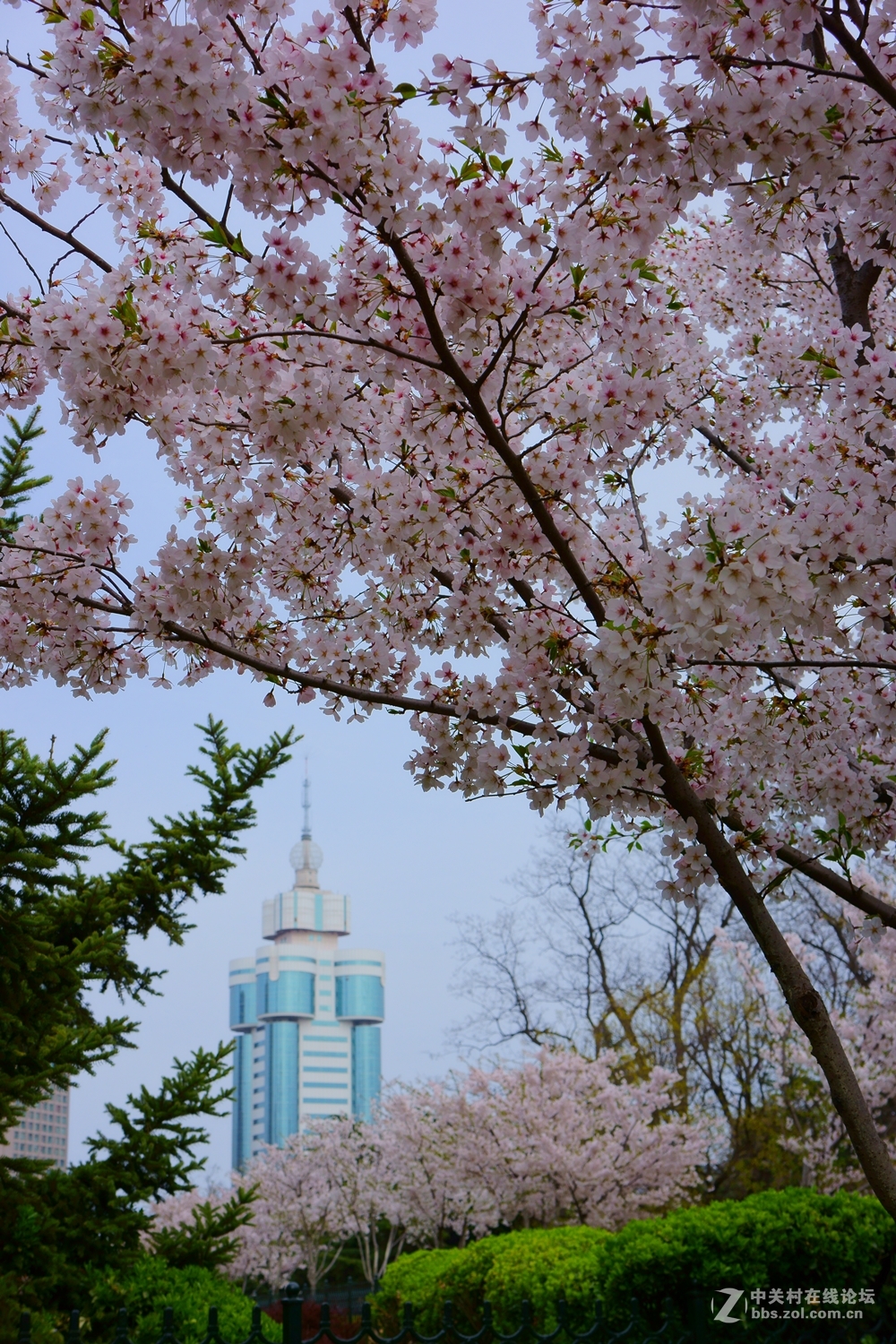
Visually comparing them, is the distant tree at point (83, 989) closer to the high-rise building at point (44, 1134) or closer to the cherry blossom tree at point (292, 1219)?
the high-rise building at point (44, 1134)

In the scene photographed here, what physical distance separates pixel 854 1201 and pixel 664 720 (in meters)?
4.49

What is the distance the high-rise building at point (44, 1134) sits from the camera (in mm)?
6688

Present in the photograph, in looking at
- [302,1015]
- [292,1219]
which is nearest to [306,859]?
[302,1015]

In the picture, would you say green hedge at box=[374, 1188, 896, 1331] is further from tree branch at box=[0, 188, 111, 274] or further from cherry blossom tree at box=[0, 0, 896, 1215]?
tree branch at box=[0, 188, 111, 274]

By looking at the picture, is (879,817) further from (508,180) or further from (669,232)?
(669,232)

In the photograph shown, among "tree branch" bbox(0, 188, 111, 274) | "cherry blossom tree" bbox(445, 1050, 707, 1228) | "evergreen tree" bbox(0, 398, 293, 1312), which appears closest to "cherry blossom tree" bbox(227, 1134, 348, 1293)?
"cherry blossom tree" bbox(445, 1050, 707, 1228)

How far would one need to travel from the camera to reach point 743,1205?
238 inches

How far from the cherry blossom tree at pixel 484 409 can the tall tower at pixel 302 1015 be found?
81789mm

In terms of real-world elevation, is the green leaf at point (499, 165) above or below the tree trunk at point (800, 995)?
above

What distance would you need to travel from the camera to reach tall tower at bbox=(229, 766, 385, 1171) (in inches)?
3457

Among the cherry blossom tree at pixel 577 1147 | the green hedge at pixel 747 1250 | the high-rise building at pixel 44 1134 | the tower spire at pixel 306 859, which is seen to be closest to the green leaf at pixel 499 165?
the green hedge at pixel 747 1250

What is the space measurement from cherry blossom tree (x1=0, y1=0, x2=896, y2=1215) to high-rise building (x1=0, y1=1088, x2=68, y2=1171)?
462cm

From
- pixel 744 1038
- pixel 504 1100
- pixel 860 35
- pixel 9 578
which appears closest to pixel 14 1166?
pixel 9 578

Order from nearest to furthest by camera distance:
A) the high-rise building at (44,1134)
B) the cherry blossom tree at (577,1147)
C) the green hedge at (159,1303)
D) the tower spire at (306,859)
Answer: the green hedge at (159,1303), the high-rise building at (44,1134), the cherry blossom tree at (577,1147), the tower spire at (306,859)
